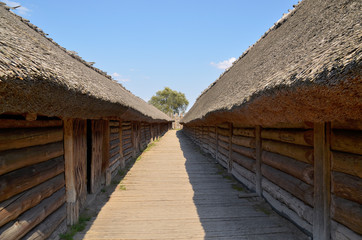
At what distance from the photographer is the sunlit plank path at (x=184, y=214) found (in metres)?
3.08

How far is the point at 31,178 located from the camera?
7.50ft

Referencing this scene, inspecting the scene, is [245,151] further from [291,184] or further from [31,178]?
[31,178]

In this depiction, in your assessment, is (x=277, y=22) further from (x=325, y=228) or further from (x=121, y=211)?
(x=121, y=211)

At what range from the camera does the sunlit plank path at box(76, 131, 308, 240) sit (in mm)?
3080

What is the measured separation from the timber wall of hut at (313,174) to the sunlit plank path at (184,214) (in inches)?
15.0

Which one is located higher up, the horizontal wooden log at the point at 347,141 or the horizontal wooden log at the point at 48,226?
the horizontal wooden log at the point at 347,141

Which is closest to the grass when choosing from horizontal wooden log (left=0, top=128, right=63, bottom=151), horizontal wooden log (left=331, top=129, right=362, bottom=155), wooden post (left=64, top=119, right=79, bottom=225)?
wooden post (left=64, top=119, right=79, bottom=225)

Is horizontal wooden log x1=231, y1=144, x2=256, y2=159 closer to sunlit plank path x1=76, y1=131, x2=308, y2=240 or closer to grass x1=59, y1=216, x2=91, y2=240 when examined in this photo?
Answer: sunlit plank path x1=76, y1=131, x2=308, y2=240

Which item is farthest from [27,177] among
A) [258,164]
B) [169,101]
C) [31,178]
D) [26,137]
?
[169,101]

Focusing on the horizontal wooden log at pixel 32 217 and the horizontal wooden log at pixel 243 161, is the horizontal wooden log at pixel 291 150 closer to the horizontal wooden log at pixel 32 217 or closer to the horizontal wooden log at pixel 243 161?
the horizontal wooden log at pixel 243 161

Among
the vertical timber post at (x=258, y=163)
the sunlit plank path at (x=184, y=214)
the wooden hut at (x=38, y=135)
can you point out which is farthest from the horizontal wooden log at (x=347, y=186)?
the wooden hut at (x=38, y=135)

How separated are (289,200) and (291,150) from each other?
0.80 meters

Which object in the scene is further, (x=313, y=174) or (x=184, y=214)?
(x=184, y=214)

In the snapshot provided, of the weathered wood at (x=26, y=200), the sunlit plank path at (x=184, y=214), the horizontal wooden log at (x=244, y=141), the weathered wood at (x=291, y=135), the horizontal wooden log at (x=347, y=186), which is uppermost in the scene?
the weathered wood at (x=291, y=135)
